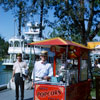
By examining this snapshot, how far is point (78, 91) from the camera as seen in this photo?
6.76m

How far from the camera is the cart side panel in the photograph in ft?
19.5

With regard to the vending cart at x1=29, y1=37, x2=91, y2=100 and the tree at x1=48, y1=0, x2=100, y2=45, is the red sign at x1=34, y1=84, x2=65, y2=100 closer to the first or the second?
the vending cart at x1=29, y1=37, x2=91, y2=100

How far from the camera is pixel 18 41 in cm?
4959

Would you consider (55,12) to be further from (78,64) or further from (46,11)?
(78,64)

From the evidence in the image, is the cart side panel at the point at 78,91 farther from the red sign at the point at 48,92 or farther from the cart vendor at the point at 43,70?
A: the cart vendor at the point at 43,70

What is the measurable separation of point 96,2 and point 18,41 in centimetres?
4020

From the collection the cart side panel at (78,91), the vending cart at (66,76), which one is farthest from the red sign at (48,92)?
the cart side panel at (78,91)

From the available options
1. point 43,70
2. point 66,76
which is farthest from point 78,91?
point 43,70

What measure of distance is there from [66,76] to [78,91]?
123 centimetres

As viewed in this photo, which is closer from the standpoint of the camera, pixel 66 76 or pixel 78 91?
pixel 66 76

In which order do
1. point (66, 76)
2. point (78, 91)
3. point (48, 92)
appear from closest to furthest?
point (66, 76)
point (48, 92)
point (78, 91)

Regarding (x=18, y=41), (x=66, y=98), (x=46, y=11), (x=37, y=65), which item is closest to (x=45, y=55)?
(x=37, y=65)

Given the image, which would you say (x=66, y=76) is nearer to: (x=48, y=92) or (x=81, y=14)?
(x=48, y=92)

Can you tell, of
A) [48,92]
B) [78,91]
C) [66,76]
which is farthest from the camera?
[78,91]
